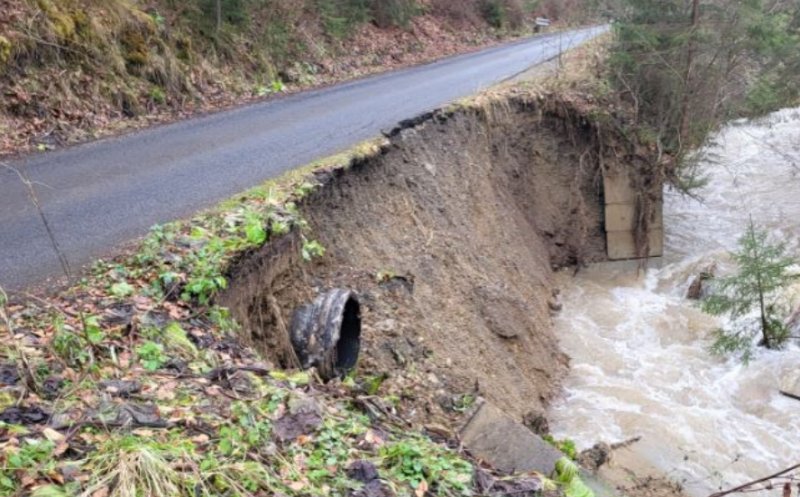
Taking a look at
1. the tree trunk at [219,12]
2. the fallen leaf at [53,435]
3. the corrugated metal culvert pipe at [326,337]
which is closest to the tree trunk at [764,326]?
the corrugated metal culvert pipe at [326,337]

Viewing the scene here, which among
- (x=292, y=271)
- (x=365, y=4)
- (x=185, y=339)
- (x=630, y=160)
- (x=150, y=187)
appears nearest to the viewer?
(x=185, y=339)

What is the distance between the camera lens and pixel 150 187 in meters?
7.93

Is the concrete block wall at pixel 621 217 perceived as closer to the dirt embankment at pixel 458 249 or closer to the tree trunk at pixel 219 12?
the dirt embankment at pixel 458 249

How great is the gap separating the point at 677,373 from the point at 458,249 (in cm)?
375

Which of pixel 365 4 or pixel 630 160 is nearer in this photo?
pixel 630 160

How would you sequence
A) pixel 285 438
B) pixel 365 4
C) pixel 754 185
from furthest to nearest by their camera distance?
pixel 365 4, pixel 754 185, pixel 285 438

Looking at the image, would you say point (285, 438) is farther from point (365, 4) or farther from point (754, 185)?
point (365, 4)

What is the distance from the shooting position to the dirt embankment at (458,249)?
6.84 metres

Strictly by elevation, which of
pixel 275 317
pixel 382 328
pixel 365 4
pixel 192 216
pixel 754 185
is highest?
pixel 365 4

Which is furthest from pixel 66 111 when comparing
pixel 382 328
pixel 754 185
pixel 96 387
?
pixel 754 185

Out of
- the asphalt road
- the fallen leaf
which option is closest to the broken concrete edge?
the fallen leaf

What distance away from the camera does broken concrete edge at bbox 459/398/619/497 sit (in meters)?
5.32

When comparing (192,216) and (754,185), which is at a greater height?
(192,216)

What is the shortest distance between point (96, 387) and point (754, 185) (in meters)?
17.4
